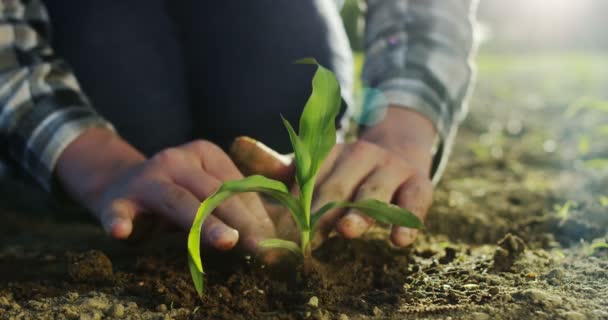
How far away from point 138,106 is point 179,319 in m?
1.20

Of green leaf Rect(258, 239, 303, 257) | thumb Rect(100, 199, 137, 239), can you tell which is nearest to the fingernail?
green leaf Rect(258, 239, 303, 257)

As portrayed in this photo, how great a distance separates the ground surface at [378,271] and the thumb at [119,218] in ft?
0.27

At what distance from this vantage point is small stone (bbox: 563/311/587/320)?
1104 millimetres

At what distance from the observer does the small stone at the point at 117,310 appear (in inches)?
45.1

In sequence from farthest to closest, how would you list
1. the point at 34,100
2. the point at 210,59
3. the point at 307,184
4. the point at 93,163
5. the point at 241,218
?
the point at 210,59
the point at 34,100
the point at 93,163
the point at 241,218
the point at 307,184

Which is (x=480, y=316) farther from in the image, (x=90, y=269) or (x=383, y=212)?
(x=90, y=269)

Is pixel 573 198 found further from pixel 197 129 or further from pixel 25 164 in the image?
pixel 25 164

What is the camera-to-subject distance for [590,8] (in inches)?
503

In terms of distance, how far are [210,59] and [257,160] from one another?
3.04ft

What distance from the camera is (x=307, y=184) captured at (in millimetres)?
1185

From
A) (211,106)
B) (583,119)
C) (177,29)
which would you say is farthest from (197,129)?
(583,119)

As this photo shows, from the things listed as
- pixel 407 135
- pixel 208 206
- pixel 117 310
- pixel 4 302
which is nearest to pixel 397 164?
pixel 407 135

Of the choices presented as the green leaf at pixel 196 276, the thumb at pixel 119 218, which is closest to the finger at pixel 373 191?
the green leaf at pixel 196 276

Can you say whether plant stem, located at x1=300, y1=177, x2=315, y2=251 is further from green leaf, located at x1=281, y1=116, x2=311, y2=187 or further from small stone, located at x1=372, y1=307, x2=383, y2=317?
small stone, located at x1=372, y1=307, x2=383, y2=317
